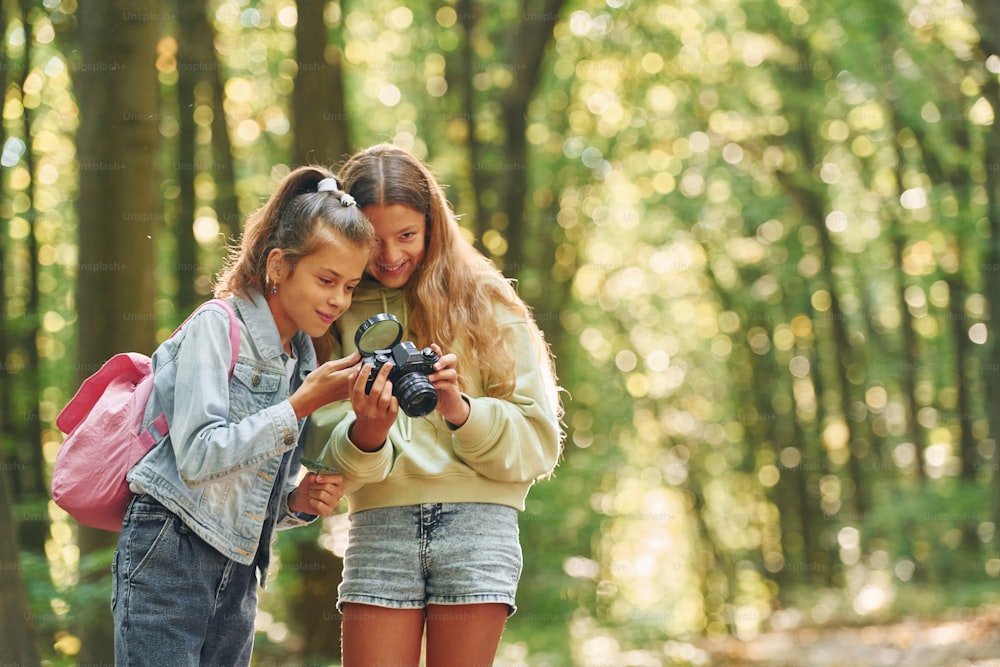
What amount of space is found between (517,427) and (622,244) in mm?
18340

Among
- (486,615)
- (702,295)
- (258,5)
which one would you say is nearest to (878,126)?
(702,295)

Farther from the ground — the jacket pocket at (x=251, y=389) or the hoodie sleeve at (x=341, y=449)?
the jacket pocket at (x=251, y=389)

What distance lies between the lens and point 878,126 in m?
17.2

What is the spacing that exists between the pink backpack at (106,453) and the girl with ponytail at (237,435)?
0.04 m

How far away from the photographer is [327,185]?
3.18m

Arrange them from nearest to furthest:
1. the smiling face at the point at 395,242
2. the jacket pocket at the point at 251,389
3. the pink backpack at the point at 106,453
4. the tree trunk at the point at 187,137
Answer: the pink backpack at the point at 106,453
the jacket pocket at the point at 251,389
the smiling face at the point at 395,242
the tree trunk at the point at 187,137

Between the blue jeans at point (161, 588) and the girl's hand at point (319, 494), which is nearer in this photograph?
the blue jeans at point (161, 588)

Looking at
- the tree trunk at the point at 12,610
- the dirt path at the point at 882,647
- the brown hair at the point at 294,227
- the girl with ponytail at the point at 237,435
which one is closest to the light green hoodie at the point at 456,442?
the girl with ponytail at the point at 237,435

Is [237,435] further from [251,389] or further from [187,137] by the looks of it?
[187,137]

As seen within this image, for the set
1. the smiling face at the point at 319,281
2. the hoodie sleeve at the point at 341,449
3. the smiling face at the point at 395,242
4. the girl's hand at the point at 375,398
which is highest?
the smiling face at the point at 395,242

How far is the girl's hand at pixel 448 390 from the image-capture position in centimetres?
302

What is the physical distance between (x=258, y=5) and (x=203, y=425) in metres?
10.2

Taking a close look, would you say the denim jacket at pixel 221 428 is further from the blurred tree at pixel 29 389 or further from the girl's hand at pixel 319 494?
the blurred tree at pixel 29 389

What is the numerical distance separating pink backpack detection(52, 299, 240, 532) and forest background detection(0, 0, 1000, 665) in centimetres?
180
